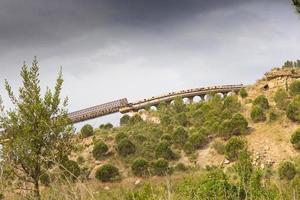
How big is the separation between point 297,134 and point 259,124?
5.73 metres

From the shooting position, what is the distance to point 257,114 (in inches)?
1649

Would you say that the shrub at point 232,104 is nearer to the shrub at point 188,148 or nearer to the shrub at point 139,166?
the shrub at point 188,148

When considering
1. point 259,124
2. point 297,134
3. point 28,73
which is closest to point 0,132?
point 28,73

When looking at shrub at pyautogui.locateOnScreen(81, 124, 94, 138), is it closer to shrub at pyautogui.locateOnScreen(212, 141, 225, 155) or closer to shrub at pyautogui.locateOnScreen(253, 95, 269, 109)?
shrub at pyautogui.locateOnScreen(212, 141, 225, 155)

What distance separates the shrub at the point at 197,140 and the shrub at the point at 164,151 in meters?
2.10

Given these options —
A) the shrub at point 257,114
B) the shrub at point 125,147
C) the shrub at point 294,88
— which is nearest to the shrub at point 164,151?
the shrub at point 125,147

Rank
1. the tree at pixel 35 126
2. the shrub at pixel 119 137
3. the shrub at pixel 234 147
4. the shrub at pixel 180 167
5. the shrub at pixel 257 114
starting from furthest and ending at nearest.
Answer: the shrub at pixel 119 137
the shrub at pixel 257 114
the shrub at pixel 180 167
the shrub at pixel 234 147
the tree at pixel 35 126

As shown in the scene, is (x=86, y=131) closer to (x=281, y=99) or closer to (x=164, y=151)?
(x=164, y=151)

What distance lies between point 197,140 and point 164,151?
3.08 metres

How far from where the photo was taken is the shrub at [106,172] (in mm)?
39688

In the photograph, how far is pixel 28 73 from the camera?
62.6 ft

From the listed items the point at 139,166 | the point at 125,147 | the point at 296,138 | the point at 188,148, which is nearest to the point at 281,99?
the point at 296,138

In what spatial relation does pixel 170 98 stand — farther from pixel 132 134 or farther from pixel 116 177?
pixel 116 177

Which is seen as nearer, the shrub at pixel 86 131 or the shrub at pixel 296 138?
the shrub at pixel 296 138
